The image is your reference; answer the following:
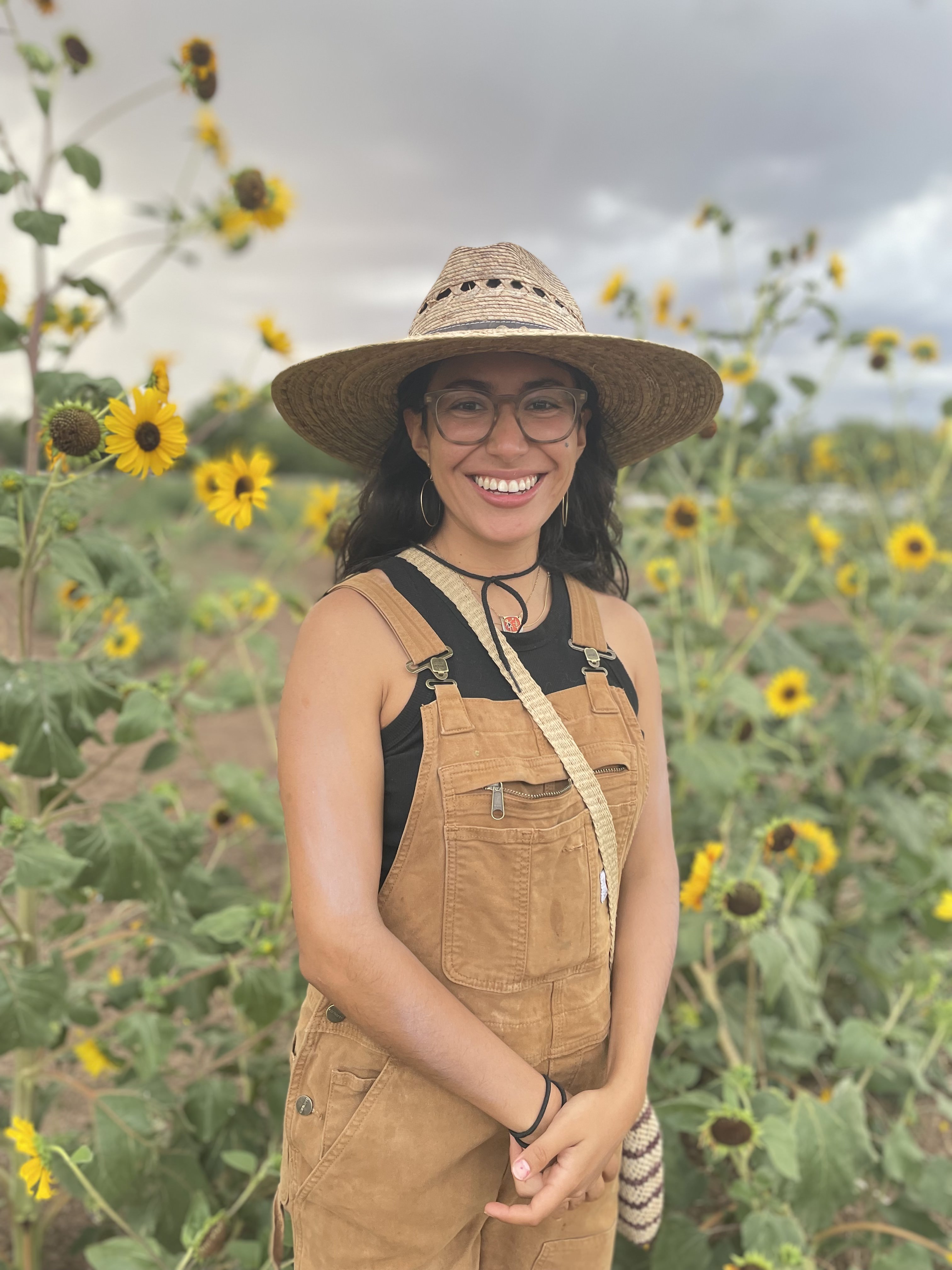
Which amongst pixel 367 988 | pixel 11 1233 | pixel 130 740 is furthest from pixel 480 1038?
pixel 11 1233

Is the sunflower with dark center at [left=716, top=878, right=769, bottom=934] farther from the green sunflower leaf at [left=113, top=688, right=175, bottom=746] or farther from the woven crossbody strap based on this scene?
the green sunflower leaf at [left=113, top=688, right=175, bottom=746]

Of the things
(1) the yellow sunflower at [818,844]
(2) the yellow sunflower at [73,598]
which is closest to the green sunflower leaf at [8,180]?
(2) the yellow sunflower at [73,598]

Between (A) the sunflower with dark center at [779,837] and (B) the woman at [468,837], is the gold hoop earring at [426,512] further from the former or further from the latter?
(A) the sunflower with dark center at [779,837]

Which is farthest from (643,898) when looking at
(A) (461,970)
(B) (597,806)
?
(A) (461,970)

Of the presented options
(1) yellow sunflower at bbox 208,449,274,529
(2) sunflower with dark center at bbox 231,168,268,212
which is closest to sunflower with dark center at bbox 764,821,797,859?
(1) yellow sunflower at bbox 208,449,274,529

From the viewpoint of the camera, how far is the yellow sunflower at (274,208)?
243cm

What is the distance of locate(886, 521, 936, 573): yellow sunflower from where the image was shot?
3217mm

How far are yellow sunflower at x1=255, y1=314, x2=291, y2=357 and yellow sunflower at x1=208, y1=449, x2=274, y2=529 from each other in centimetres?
100

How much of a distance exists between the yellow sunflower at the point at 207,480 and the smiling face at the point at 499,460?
2.03 ft

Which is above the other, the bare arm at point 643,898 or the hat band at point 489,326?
the hat band at point 489,326

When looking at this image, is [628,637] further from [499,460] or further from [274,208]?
[274,208]

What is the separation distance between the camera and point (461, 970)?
133 cm

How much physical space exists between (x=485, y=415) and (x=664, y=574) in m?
1.56

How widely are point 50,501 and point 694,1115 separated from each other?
1662 millimetres
